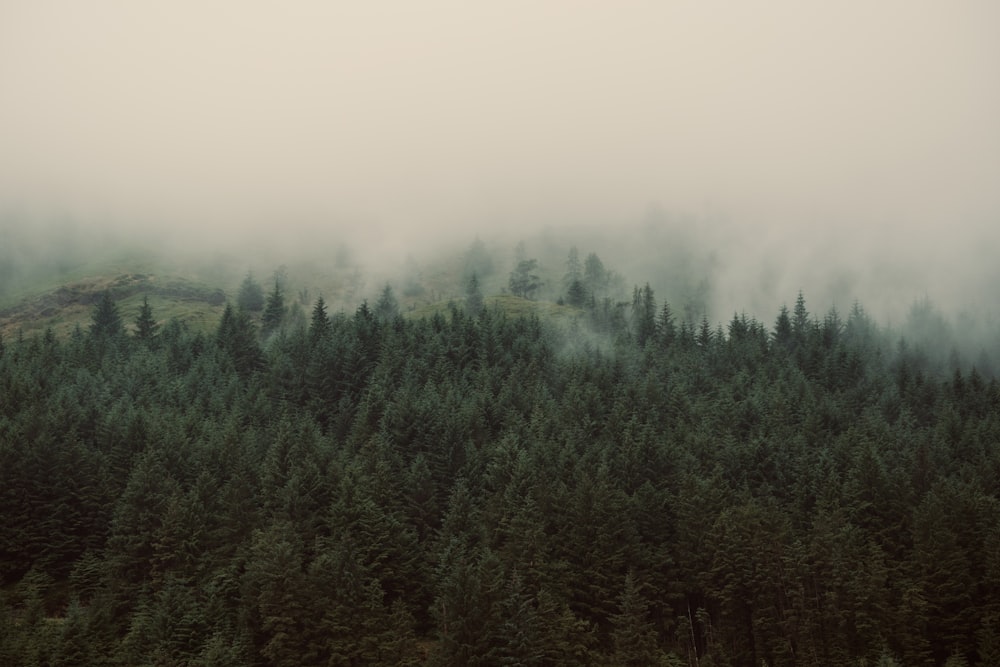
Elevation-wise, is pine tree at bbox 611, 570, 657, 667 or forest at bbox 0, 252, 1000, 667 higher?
forest at bbox 0, 252, 1000, 667

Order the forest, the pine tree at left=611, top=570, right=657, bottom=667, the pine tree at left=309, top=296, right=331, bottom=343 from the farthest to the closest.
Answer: the pine tree at left=309, top=296, right=331, bottom=343, the forest, the pine tree at left=611, top=570, right=657, bottom=667

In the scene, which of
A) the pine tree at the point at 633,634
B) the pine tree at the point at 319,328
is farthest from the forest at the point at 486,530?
the pine tree at the point at 319,328

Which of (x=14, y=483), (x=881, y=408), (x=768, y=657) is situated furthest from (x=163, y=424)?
(x=881, y=408)

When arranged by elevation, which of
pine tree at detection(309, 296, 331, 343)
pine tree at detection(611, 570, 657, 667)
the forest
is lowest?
pine tree at detection(611, 570, 657, 667)

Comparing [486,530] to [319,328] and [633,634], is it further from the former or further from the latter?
[319,328]

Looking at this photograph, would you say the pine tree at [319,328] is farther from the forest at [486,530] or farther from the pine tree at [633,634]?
the pine tree at [633,634]

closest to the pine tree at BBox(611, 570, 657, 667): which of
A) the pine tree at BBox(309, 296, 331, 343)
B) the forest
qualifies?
the forest

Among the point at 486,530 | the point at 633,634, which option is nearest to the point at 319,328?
the point at 486,530

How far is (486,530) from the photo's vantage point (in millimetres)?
87188

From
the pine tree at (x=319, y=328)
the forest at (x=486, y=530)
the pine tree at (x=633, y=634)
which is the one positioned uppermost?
the pine tree at (x=319, y=328)

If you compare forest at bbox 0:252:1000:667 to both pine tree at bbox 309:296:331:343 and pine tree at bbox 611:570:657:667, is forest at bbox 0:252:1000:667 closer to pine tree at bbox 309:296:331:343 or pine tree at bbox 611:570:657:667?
pine tree at bbox 611:570:657:667

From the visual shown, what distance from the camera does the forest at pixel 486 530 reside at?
243 feet

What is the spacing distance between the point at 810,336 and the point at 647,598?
429 feet

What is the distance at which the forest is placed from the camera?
7419 cm
